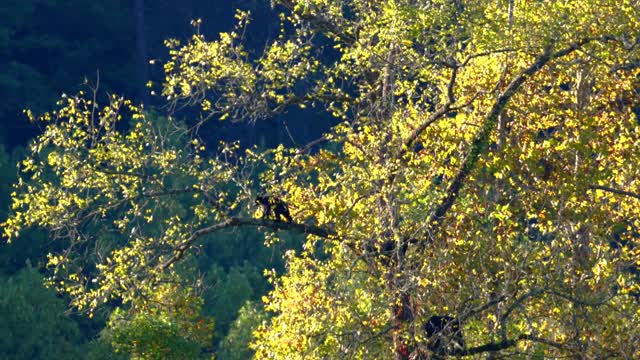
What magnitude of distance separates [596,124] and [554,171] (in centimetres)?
108

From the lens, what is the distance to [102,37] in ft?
194

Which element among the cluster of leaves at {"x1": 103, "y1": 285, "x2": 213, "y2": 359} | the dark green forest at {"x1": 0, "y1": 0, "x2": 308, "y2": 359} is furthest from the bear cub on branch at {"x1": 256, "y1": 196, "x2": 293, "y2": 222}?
the dark green forest at {"x1": 0, "y1": 0, "x2": 308, "y2": 359}

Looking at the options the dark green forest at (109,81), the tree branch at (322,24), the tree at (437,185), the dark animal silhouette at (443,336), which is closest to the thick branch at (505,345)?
the tree at (437,185)

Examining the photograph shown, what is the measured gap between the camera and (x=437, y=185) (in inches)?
658

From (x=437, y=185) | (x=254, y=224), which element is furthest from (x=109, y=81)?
(x=437, y=185)

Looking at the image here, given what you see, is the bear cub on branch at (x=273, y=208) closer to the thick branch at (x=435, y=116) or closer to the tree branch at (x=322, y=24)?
the thick branch at (x=435, y=116)

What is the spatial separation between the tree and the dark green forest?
2078cm

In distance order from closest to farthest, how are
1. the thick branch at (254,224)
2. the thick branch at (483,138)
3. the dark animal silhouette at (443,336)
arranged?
1. the dark animal silhouette at (443,336)
2. the thick branch at (483,138)
3. the thick branch at (254,224)

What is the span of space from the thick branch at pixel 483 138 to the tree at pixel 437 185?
28 millimetres

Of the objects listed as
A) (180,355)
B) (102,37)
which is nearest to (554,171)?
(180,355)

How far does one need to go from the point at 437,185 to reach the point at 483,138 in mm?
1015

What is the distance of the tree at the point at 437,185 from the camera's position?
15703 millimetres

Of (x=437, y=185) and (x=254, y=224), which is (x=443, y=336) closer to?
(x=437, y=185)

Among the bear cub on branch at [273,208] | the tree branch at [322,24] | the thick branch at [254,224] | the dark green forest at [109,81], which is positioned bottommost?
the thick branch at [254,224]
